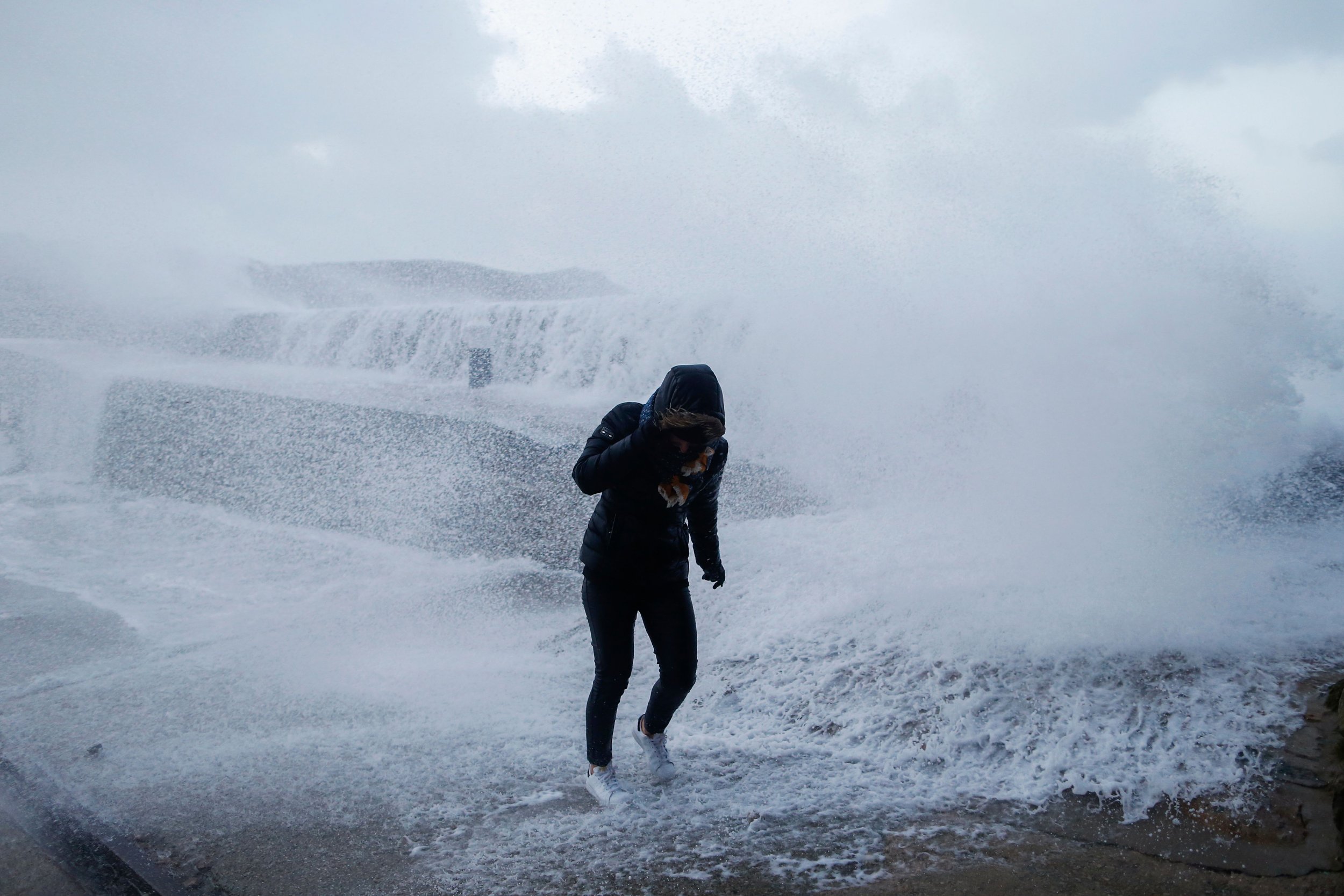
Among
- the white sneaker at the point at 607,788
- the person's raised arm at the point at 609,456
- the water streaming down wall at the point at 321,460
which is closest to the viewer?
the person's raised arm at the point at 609,456

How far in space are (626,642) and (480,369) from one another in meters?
11.9

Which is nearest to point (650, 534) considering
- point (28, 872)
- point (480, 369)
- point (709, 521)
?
point (709, 521)

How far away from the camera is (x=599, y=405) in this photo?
473 inches

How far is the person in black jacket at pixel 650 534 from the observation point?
2426 millimetres

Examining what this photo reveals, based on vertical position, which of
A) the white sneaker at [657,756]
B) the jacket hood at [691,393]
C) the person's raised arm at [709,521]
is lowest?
the white sneaker at [657,756]

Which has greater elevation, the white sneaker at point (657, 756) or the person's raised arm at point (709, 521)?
the person's raised arm at point (709, 521)

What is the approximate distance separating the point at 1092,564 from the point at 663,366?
7563 millimetres

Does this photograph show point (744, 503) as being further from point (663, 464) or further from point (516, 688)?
point (663, 464)

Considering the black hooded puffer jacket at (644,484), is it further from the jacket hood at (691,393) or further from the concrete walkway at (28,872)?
the concrete walkway at (28,872)

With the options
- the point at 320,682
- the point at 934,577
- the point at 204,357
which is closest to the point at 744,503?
the point at 934,577

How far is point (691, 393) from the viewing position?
2363 millimetres

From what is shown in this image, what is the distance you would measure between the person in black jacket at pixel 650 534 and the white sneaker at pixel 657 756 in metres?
0.11

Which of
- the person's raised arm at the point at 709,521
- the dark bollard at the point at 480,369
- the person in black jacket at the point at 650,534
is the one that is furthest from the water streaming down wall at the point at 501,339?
the person in black jacket at the point at 650,534

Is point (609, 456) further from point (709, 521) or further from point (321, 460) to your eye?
point (321, 460)
